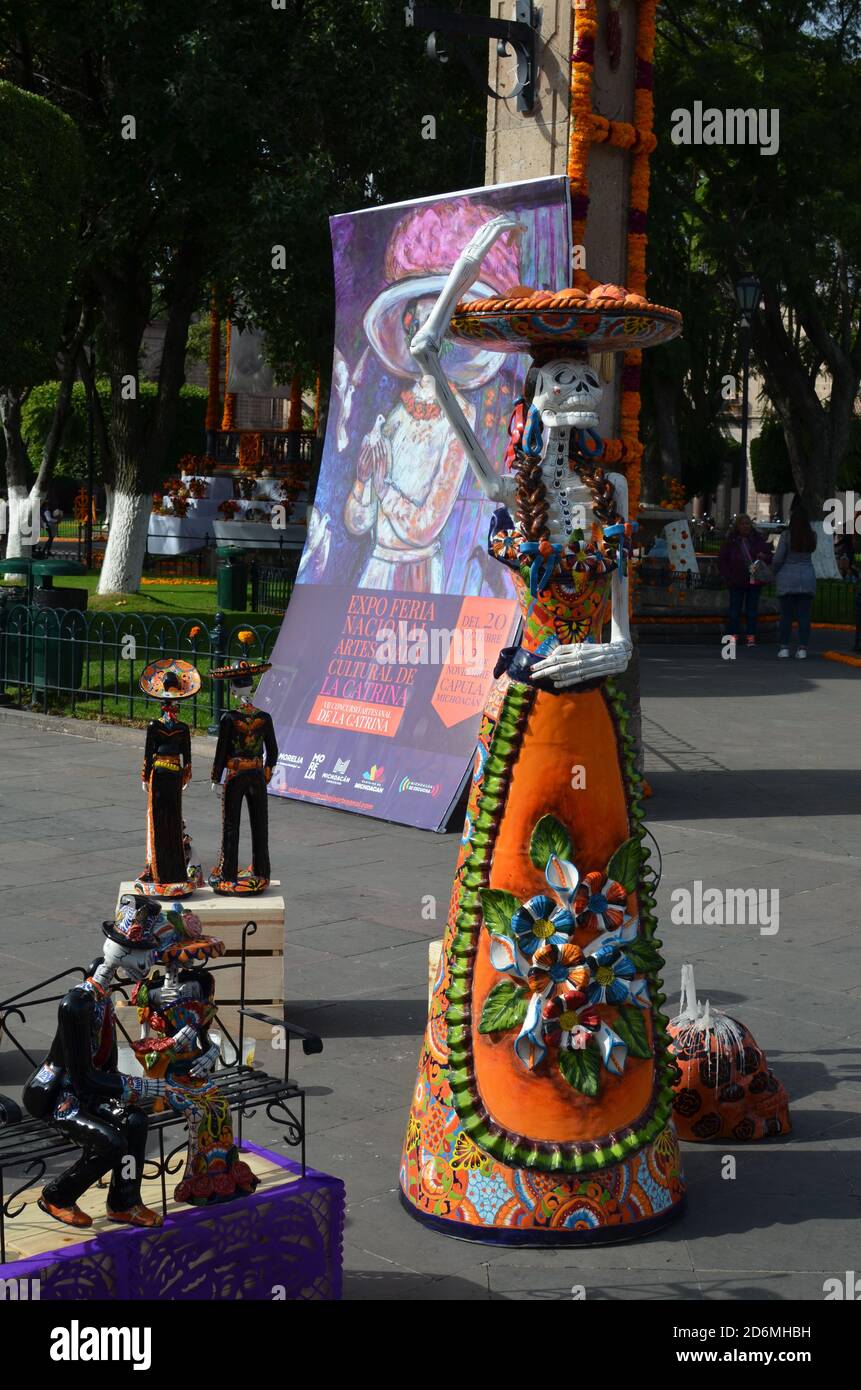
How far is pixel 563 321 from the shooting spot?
577 cm

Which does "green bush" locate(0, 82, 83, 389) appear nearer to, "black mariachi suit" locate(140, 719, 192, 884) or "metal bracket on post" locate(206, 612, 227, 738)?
"metal bracket on post" locate(206, 612, 227, 738)

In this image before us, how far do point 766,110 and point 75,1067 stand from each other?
24.1 m

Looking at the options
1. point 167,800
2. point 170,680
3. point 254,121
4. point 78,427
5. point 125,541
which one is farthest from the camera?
point 78,427

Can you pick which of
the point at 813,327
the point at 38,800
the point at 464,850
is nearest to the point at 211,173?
the point at 38,800

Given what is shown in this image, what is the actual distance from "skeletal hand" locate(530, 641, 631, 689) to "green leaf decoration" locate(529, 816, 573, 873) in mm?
477

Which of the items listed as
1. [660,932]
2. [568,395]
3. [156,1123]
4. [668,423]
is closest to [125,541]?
[668,423]

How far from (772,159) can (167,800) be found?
24540 mm

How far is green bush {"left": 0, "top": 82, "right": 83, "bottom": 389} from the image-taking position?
1802cm

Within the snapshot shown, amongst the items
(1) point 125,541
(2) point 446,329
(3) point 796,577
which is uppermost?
(2) point 446,329

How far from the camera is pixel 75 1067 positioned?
15.8 feet

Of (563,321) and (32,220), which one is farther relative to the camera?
(32,220)

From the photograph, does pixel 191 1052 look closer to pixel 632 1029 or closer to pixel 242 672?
pixel 632 1029

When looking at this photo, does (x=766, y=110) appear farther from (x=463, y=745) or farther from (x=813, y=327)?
(x=463, y=745)

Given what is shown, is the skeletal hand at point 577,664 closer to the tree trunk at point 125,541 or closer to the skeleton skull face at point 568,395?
the skeleton skull face at point 568,395
